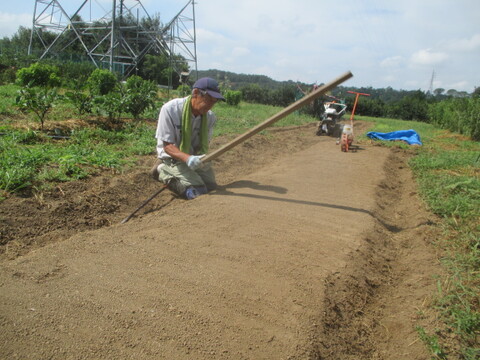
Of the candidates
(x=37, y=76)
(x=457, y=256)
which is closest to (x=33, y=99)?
(x=37, y=76)

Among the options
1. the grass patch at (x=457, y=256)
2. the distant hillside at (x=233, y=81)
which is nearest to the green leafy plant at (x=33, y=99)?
the grass patch at (x=457, y=256)

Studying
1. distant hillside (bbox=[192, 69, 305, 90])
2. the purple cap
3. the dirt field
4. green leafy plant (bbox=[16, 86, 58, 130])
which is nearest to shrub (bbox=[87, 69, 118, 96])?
green leafy plant (bbox=[16, 86, 58, 130])

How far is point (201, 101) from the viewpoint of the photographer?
387 cm

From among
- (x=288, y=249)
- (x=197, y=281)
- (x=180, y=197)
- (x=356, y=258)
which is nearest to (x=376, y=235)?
(x=356, y=258)

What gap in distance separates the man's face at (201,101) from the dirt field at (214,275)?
0.97 m

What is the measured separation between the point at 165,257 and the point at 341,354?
1306mm

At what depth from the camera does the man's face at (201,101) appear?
3825 mm

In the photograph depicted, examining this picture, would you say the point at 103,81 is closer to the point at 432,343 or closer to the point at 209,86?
the point at 209,86

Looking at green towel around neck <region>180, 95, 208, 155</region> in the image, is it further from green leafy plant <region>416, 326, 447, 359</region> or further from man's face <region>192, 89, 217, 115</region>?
green leafy plant <region>416, 326, 447, 359</region>

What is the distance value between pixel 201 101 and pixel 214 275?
84.0 inches

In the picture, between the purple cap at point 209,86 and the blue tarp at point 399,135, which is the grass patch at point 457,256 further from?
the blue tarp at point 399,135

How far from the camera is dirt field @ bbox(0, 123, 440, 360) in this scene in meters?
1.84

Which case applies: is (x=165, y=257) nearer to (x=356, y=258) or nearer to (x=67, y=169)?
(x=356, y=258)

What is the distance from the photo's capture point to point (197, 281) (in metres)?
2.28
